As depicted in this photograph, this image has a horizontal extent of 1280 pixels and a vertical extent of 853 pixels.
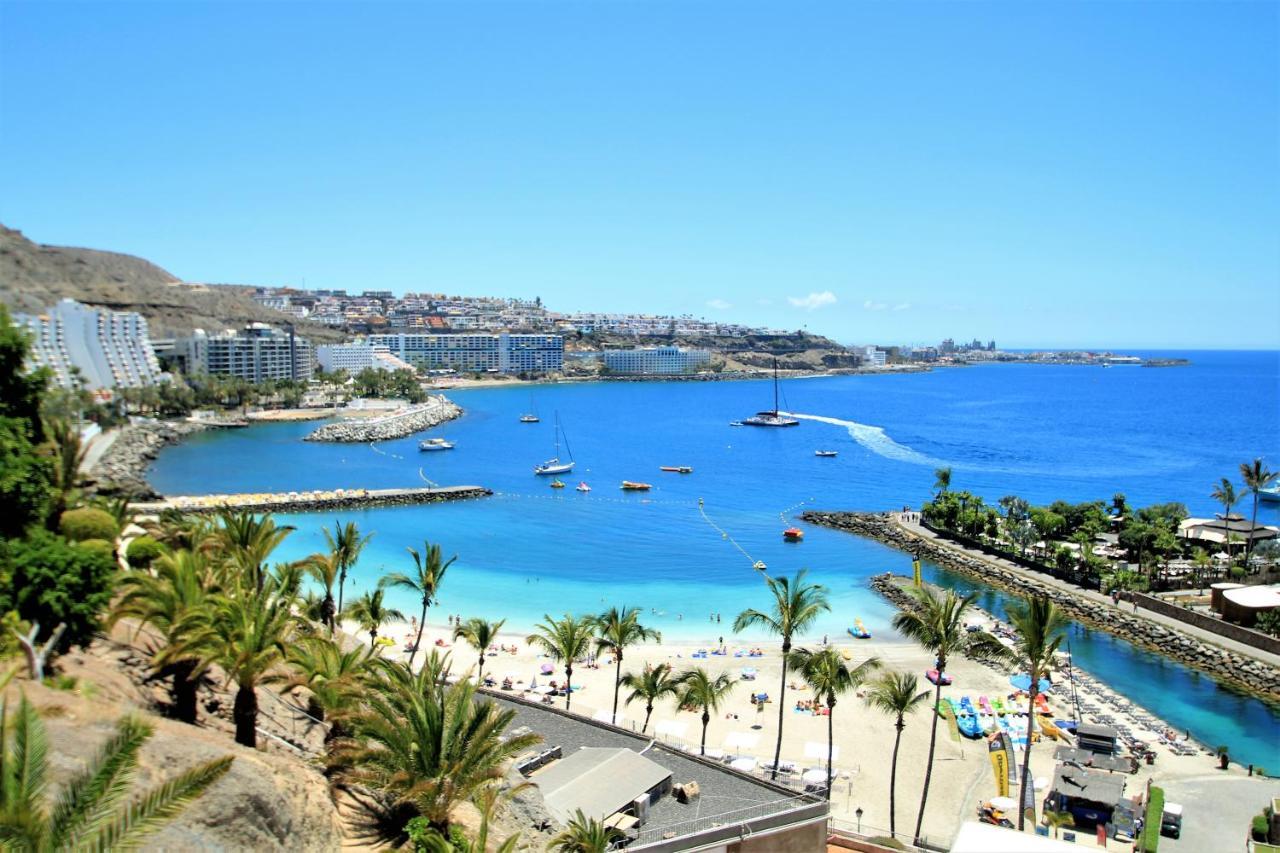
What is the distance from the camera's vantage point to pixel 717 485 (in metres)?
65.6

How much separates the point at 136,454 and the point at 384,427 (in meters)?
25.5

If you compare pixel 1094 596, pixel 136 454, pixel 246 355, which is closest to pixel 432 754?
pixel 1094 596

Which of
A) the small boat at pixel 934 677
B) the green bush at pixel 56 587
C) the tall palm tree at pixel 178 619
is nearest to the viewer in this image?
the tall palm tree at pixel 178 619

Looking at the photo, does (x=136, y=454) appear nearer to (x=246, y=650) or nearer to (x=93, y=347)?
(x=93, y=347)

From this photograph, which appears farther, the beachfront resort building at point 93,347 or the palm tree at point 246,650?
the beachfront resort building at point 93,347

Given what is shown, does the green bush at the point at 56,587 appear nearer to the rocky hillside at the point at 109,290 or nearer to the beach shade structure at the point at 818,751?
the beach shade structure at the point at 818,751

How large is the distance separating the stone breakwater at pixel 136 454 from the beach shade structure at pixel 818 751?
89.3ft

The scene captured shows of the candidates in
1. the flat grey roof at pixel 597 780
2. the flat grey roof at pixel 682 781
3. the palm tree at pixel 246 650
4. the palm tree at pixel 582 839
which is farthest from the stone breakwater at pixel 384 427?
the palm tree at pixel 582 839

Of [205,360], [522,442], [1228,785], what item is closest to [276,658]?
[1228,785]

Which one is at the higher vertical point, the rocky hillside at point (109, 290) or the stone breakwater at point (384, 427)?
the rocky hillside at point (109, 290)

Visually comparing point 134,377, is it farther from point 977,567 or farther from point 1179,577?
point 1179,577

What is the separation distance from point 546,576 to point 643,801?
87.9ft

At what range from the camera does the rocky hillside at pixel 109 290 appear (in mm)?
119188

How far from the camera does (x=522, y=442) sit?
292ft
